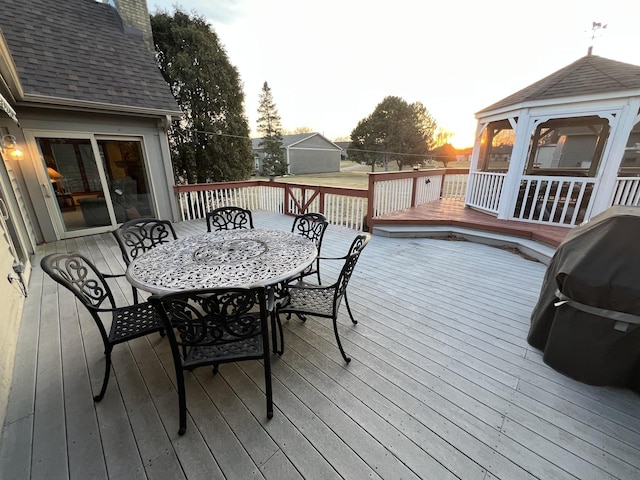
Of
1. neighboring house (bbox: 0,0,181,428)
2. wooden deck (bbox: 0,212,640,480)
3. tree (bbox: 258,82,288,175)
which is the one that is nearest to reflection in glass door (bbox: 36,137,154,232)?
neighboring house (bbox: 0,0,181,428)

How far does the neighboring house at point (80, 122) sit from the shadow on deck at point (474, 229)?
5.15 meters

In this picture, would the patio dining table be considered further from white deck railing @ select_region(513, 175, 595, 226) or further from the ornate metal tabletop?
white deck railing @ select_region(513, 175, 595, 226)

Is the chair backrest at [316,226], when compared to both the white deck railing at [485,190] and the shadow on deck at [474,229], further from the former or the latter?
the white deck railing at [485,190]

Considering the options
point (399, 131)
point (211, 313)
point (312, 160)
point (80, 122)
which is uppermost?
point (399, 131)

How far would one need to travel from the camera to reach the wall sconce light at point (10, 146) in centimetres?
388

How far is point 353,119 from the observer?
974 inches

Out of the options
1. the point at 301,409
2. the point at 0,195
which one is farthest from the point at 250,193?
the point at 301,409

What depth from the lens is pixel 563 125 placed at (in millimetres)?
5883

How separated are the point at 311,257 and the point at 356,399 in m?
0.99

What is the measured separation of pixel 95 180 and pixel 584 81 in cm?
897

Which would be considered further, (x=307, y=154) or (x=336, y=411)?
(x=307, y=154)

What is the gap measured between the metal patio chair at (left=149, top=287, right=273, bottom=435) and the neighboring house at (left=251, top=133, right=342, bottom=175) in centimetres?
2420

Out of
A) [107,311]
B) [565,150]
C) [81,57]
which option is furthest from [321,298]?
[565,150]

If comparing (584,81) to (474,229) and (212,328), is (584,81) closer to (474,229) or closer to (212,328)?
(474,229)
